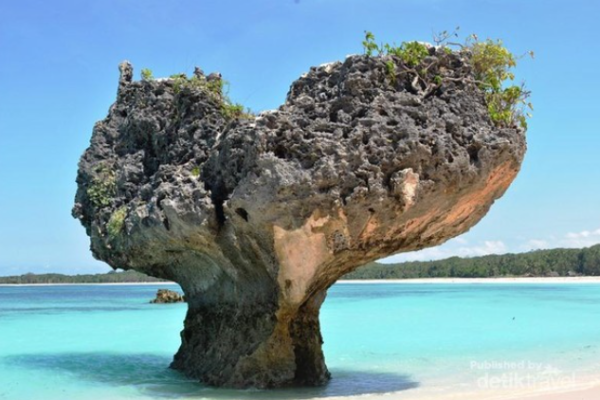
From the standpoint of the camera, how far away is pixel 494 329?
19219 millimetres

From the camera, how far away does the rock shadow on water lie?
834 cm

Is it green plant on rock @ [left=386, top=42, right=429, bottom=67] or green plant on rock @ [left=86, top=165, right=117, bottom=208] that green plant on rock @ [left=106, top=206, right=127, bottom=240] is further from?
green plant on rock @ [left=386, top=42, right=429, bottom=67]

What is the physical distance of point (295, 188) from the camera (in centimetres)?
722

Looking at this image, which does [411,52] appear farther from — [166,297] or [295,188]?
[166,297]

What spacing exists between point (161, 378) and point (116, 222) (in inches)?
96.5

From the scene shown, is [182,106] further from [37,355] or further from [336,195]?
[37,355]

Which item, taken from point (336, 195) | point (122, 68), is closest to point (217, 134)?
point (336, 195)

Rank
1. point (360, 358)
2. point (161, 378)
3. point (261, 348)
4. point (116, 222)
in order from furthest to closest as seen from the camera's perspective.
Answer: point (360, 358) < point (161, 378) < point (116, 222) < point (261, 348)

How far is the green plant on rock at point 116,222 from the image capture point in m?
9.60

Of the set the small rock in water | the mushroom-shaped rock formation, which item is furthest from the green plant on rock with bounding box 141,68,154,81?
the small rock in water

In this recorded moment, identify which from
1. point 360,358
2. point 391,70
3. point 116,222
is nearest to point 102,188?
point 116,222

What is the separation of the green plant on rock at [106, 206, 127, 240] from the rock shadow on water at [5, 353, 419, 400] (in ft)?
7.11

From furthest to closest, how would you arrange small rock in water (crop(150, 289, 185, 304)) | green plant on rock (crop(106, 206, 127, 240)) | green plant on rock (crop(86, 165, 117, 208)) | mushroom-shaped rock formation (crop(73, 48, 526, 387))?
small rock in water (crop(150, 289, 185, 304)) < green plant on rock (crop(86, 165, 117, 208)) < green plant on rock (crop(106, 206, 127, 240)) < mushroom-shaped rock formation (crop(73, 48, 526, 387))

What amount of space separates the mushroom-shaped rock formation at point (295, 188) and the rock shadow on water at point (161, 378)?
0.27m
